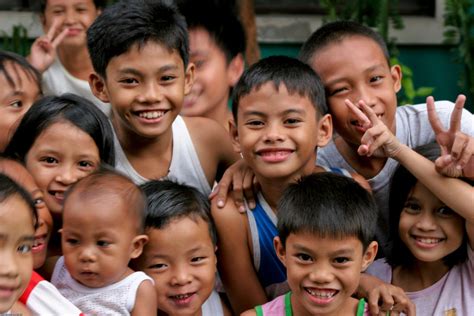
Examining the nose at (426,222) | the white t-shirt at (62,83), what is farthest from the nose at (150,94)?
the white t-shirt at (62,83)

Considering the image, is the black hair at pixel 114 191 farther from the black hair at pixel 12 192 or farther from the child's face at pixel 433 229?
the child's face at pixel 433 229

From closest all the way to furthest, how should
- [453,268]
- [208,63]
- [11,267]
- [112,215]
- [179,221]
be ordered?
[11,267] < [112,215] < [179,221] < [453,268] < [208,63]

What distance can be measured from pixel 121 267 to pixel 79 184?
13.1 inches

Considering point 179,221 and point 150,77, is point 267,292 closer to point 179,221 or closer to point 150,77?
point 179,221

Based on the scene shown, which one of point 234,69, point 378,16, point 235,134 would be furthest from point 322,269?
point 378,16

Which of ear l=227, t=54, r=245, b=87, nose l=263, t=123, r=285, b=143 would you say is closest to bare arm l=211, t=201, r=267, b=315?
nose l=263, t=123, r=285, b=143

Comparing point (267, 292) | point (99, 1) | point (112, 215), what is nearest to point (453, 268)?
point (267, 292)

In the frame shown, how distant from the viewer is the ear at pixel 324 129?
3.86 meters

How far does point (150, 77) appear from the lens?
3934 millimetres

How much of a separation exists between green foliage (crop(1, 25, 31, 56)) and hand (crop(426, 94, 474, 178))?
334 cm

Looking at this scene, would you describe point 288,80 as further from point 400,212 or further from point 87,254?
point 87,254

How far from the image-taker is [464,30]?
21.0 ft

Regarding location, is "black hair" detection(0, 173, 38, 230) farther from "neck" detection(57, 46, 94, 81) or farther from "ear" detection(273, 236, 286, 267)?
"neck" detection(57, 46, 94, 81)

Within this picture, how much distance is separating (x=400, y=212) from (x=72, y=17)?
2401 mm
